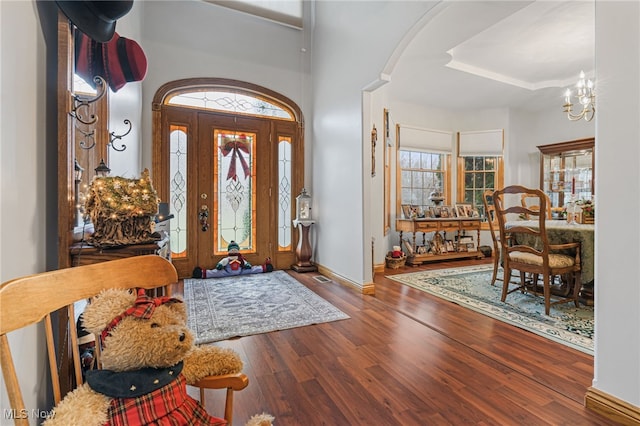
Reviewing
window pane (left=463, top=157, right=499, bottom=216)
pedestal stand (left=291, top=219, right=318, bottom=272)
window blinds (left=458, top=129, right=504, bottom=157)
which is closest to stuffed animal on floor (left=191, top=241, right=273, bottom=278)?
pedestal stand (left=291, top=219, right=318, bottom=272)

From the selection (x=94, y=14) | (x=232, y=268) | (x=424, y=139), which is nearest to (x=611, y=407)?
(x=94, y=14)

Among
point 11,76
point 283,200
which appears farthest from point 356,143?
point 11,76

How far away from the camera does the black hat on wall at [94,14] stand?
3.18ft

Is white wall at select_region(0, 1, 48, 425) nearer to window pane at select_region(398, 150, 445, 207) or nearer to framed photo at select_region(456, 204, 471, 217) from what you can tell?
window pane at select_region(398, 150, 445, 207)

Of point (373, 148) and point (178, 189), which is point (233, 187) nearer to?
point (178, 189)

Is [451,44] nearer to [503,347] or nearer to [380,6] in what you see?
[380,6]

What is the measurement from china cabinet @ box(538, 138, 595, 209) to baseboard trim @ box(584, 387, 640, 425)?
4.86 m

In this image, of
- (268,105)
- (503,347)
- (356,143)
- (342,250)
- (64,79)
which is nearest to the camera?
(64,79)

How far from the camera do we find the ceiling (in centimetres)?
298

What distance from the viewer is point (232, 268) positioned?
4.12 m

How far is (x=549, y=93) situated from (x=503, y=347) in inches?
213

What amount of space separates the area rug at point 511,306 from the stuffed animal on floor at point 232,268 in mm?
1965

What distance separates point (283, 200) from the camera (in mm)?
4660

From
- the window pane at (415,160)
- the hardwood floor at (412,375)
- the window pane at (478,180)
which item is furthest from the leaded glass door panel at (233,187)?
the window pane at (478,180)
